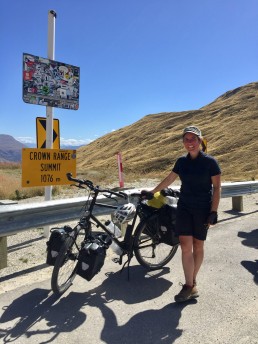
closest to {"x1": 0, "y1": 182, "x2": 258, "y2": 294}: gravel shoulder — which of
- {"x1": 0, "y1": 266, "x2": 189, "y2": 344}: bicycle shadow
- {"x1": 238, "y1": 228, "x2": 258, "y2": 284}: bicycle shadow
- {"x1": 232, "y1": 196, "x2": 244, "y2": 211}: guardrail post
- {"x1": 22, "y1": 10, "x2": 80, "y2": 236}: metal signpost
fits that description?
{"x1": 0, "y1": 266, "x2": 189, "y2": 344}: bicycle shadow

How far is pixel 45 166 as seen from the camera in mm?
6500

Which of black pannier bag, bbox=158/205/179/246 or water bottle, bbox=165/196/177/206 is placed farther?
water bottle, bbox=165/196/177/206

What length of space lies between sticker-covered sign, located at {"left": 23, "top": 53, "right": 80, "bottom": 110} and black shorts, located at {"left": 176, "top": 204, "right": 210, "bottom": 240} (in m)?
3.39

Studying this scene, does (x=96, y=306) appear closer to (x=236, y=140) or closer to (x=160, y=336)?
(x=160, y=336)

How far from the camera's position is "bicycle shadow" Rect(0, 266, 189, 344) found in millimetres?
3562

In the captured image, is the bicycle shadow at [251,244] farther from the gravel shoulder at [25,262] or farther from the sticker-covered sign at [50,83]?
the sticker-covered sign at [50,83]

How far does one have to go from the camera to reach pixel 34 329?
11.9ft

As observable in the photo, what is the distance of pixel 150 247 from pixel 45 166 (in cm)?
246

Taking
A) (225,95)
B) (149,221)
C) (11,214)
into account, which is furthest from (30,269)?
(225,95)

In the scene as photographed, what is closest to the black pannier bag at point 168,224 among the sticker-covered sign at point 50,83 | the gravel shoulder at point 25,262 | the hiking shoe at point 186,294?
the hiking shoe at point 186,294

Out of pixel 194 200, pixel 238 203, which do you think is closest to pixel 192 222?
pixel 194 200

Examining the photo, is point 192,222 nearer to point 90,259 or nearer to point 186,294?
point 186,294

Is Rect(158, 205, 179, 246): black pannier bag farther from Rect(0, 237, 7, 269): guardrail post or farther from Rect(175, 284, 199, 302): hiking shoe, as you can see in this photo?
Rect(0, 237, 7, 269): guardrail post

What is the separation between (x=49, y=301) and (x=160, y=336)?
143 cm
